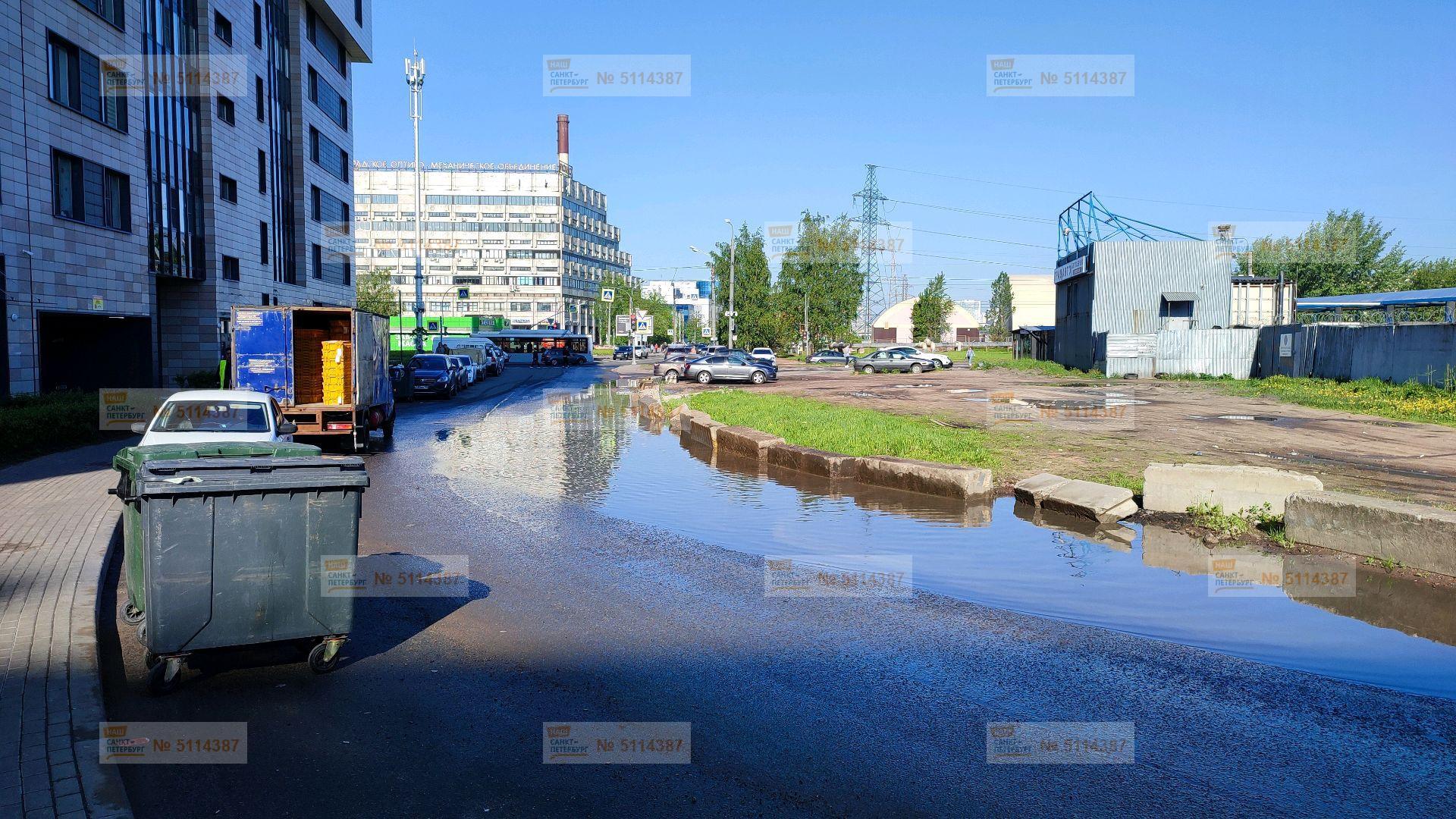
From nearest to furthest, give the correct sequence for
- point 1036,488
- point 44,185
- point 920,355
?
point 1036,488 < point 44,185 < point 920,355

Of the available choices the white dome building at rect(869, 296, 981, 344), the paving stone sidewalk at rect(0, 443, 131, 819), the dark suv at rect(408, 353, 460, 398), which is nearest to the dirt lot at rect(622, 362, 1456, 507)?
the paving stone sidewalk at rect(0, 443, 131, 819)

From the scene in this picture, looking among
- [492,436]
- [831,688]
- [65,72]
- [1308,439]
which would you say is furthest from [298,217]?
[831,688]

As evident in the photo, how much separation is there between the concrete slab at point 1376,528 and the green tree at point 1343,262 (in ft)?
214

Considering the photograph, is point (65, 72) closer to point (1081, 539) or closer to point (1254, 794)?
point (1081, 539)

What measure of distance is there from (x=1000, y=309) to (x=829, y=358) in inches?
3241

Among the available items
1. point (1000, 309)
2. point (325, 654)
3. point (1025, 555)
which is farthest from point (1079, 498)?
point (1000, 309)

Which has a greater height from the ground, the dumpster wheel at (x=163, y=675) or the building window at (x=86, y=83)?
the building window at (x=86, y=83)

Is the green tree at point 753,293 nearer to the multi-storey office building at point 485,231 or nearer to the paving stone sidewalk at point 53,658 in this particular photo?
the multi-storey office building at point 485,231

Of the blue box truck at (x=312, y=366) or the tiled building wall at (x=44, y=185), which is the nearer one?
the blue box truck at (x=312, y=366)

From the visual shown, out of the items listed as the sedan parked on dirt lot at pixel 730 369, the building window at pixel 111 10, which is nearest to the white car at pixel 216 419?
the building window at pixel 111 10

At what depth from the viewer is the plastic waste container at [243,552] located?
5.41 m

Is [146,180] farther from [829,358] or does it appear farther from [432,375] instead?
[829,358]

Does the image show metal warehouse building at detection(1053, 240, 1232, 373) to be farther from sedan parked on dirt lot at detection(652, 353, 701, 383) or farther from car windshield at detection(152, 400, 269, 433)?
car windshield at detection(152, 400, 269, 433)

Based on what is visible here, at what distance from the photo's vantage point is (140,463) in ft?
21.6
